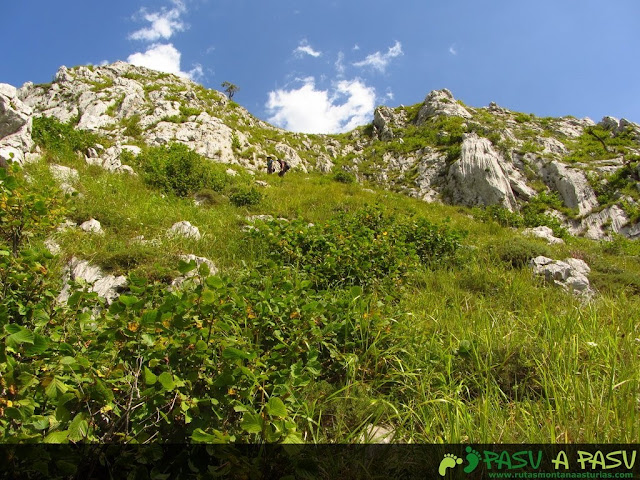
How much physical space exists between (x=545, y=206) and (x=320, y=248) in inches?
739

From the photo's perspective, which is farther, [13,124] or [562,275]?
[13,124]

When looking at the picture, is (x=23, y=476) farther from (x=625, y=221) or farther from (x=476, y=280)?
A: (x=625, y=221)

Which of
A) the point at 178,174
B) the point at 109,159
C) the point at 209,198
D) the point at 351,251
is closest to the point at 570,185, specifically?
the point at 351,251

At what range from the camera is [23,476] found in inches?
63.6

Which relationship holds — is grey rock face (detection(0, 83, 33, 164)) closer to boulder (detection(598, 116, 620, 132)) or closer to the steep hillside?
the steep hillside

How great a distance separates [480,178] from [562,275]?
1459cm

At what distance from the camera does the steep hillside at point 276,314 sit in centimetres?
201

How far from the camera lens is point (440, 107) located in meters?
33.3

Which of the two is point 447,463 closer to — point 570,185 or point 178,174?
point 178,174

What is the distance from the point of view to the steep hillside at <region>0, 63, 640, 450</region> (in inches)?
79.2

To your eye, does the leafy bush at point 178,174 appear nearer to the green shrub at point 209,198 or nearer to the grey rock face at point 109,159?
the green shrub at point 209,198

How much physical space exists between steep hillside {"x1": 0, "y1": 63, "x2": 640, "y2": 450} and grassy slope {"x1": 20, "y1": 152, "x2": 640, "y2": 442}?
3cm

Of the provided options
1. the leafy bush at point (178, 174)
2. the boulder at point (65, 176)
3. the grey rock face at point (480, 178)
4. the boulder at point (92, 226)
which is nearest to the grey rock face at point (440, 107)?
the grey rock face at point (480, 178)

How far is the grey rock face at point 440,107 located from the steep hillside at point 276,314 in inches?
724
